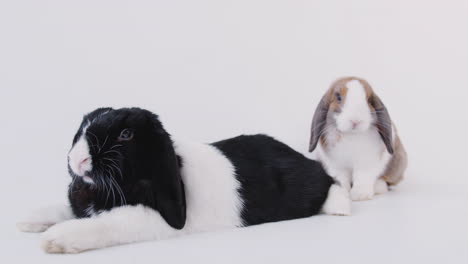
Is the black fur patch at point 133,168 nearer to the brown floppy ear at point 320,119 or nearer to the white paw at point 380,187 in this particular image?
the brown floppy ear at point 320,119

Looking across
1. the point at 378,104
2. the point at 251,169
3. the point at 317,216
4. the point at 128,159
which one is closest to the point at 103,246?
the point at 128,159

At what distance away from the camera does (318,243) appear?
3434 millimetres

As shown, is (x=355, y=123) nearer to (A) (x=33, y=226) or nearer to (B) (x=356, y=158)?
(B) (x=356, y=158)

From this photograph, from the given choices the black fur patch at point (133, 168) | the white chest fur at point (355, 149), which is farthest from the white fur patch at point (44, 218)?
the white chest fur at point (355, 149)

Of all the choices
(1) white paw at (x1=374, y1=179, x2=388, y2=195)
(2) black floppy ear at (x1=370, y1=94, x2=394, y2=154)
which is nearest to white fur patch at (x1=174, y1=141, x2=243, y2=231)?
(2) black floppy ear at (x1=370, y1=94, x2=394, y2=154)

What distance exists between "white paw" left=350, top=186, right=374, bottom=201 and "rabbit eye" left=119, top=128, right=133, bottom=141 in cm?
217

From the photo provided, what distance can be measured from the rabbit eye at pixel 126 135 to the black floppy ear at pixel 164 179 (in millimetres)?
108

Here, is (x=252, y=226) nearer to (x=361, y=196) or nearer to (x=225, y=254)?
(x=225, y=254)

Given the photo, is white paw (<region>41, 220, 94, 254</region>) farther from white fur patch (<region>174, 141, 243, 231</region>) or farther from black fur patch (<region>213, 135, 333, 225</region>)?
black fur patch (<region>213, 135, 333, 225</region>)

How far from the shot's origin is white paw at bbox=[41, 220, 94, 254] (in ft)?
10.5

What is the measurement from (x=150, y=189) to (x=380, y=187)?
2479 millimetres

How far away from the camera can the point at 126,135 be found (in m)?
3.49

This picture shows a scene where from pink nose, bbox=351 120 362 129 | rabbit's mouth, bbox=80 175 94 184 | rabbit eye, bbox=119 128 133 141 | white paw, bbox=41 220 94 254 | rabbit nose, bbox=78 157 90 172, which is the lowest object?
white paw, bbox=41 220 94 254

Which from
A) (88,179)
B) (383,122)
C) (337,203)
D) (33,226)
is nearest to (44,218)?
(33,226)
